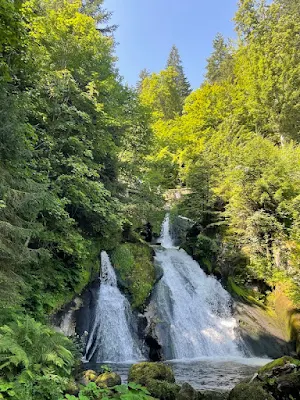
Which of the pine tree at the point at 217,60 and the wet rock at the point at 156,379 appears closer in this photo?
the wet rock at the point at 156,379

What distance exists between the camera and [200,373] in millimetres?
9672

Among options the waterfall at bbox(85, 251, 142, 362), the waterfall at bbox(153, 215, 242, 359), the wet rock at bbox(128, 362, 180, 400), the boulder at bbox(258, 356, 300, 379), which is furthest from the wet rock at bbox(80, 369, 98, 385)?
the waterfall at bbox(153, 215, 242, 359)

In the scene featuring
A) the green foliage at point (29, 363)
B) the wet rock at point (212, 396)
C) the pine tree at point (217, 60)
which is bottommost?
the wet rock at point (212, 396)

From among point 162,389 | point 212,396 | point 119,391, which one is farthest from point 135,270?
point 119,391

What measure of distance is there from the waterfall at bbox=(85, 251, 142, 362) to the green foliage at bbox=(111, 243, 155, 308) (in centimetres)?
52

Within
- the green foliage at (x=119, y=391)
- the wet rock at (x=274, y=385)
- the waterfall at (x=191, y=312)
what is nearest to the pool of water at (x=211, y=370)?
the waterfall at (x=191, y=312)

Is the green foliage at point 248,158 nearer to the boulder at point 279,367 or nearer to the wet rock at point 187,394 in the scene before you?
the boulder at point 279,367

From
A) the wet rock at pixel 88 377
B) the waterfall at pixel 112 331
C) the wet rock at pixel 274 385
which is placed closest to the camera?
the wet rock at pixel 274 385

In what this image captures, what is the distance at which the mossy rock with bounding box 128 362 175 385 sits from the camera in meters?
7.49

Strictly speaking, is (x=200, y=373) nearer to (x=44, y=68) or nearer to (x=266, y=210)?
(x=266, y=210)

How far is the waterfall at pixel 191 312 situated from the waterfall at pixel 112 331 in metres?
1.25

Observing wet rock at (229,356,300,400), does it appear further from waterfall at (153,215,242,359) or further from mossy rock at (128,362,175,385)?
waterfall at (153,215,242,359)

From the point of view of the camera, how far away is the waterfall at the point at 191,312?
1233cm

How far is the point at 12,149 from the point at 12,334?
162 inches
